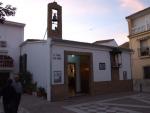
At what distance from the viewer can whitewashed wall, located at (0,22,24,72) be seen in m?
20.8

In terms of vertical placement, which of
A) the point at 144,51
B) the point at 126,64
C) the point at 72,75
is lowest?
the point at 72,75

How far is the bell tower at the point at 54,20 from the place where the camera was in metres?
17.1

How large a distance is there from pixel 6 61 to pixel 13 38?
250 centimetres

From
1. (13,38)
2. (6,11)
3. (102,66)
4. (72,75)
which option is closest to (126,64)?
(102,66)

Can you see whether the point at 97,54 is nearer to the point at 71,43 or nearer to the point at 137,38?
the point at 71,43

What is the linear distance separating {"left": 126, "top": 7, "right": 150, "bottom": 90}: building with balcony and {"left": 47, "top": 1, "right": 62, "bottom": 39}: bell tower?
14526 millimetres

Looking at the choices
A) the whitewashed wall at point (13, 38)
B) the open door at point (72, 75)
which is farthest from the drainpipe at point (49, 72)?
the whitewashed wall at point (13, 38)

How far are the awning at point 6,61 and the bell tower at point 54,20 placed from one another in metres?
4.83

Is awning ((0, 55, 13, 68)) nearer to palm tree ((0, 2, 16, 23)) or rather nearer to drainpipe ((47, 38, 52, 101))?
drainpipe ((47, 38, 52, 101))

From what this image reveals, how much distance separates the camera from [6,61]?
19.7 metres

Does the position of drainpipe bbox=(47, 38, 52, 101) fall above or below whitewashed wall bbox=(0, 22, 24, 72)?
below

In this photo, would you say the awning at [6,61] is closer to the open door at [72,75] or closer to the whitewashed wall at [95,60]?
the open door at [72,75]

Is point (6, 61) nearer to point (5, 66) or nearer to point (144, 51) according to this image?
point (5, 66)

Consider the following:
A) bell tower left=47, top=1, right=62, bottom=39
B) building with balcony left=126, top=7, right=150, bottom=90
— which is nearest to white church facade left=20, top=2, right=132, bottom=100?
bell tower left=47, top=1, right=62, bottom=39
